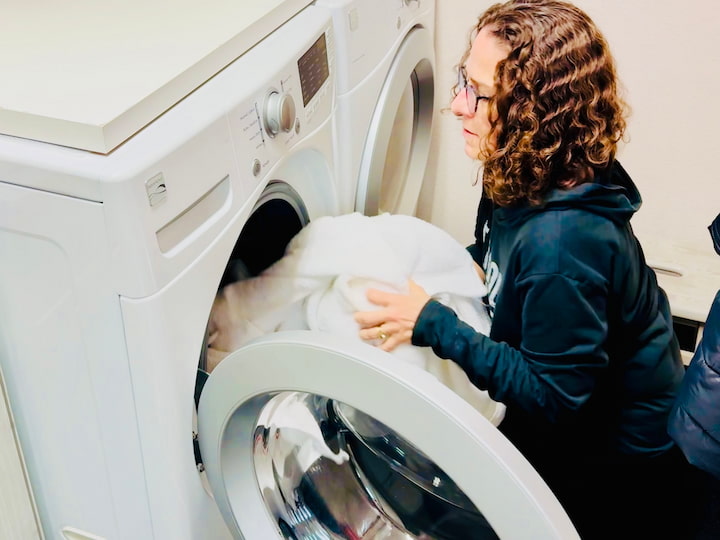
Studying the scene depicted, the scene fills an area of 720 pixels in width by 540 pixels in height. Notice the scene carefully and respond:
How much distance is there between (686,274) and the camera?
1.57 m

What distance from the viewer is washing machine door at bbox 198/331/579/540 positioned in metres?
0.77

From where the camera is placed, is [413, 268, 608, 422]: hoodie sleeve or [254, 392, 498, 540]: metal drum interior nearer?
[413, 268, 608, 422]: hoodie sleeve

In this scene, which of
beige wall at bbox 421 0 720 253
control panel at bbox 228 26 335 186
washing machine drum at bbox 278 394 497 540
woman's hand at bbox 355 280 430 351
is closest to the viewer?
control panel at bbox 228 26 335 186

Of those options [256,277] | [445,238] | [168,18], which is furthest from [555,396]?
[168,18]

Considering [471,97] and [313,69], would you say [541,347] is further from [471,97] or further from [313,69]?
[313,69]

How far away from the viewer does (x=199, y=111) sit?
0.82 meters

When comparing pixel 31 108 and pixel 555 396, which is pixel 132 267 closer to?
pixel 31 108

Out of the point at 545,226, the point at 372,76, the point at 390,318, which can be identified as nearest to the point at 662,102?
the point at 372,76

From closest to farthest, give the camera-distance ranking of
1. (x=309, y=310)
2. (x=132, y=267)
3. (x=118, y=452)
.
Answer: (x=132, y=267), (x=118, y=452), (x=309, y=310)

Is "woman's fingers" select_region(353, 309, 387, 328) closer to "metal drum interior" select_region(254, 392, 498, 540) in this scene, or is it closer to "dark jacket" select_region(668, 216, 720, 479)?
"metal drum interior" select_region(254, 392, 498, 540)

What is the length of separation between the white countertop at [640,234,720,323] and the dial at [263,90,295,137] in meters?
0.87

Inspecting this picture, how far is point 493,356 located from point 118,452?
16.8 inches

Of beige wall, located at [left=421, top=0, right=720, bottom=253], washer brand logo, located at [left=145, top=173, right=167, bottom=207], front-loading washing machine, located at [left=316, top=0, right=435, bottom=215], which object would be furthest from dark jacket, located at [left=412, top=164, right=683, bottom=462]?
beige wall, located at [left=421, top=0, right=720, bottom=253]

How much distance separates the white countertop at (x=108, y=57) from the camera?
0.77 m
